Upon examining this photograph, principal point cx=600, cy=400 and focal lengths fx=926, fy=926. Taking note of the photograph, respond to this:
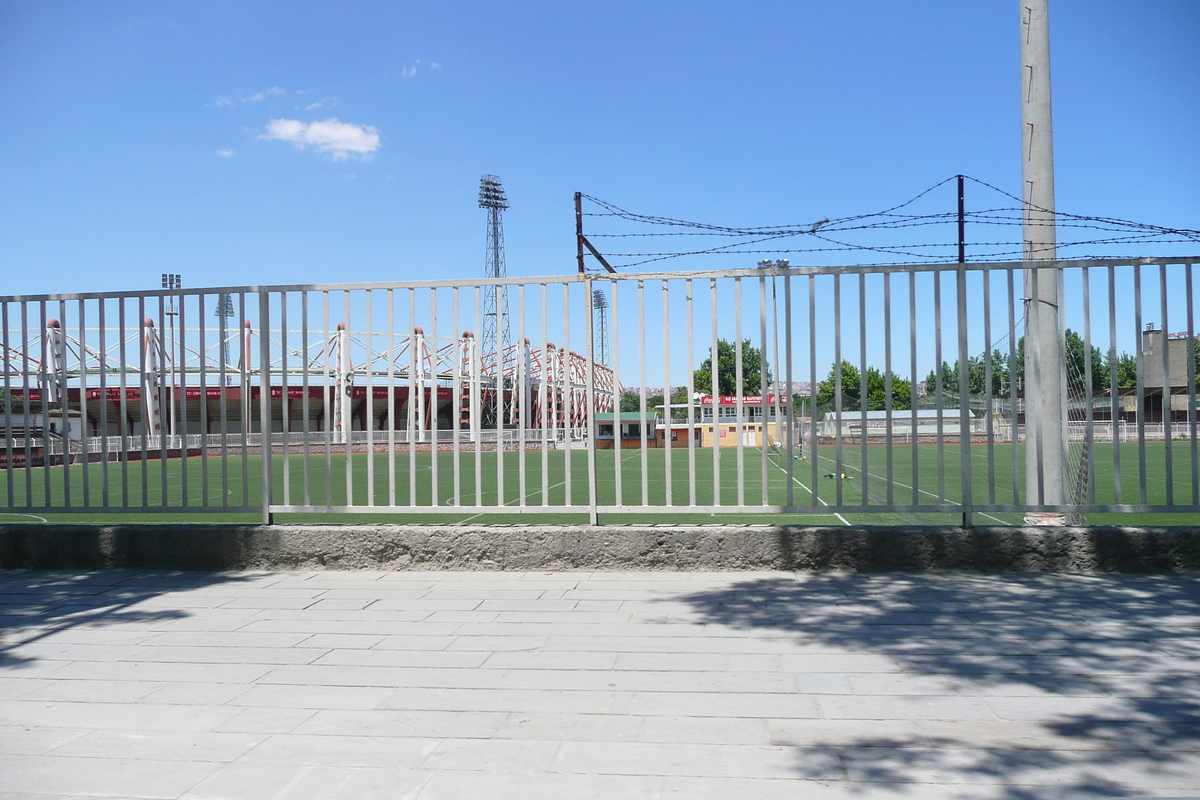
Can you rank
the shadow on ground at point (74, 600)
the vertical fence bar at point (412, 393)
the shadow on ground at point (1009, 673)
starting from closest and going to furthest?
the shadow on ground at point (1009, 673) → the shadow on ground at point (74, 600) → the vertical fence bar at point (412, 393)

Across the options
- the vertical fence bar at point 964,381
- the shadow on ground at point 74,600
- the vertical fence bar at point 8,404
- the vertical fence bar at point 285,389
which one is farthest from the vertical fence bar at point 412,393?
the vertical fence bar at point 964,381

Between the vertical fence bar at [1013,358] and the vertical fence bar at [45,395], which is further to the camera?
the vertical fence bar at [45,395]

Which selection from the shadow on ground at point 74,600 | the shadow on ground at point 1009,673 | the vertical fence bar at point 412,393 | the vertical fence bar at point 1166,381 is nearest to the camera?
the shadow on ground at point 1009,673

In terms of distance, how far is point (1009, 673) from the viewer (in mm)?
3879

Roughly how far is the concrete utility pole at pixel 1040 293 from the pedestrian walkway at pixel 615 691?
864 millimetres

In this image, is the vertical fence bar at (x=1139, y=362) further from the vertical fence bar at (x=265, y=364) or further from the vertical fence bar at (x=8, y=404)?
the vertical fence bar at (x=8, y=404)

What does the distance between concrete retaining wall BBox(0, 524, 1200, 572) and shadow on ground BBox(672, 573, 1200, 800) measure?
181 millimetres

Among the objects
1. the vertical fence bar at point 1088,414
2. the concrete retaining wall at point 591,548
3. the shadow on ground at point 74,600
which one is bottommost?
the shadow on ground at point 74,600

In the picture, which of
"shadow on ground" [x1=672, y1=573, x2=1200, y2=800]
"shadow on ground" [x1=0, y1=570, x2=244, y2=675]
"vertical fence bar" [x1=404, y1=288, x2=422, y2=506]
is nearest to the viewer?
"shadow on ground" [x1=672, y1=573, x2=1200, y2=800]

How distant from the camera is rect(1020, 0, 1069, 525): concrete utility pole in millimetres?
6289

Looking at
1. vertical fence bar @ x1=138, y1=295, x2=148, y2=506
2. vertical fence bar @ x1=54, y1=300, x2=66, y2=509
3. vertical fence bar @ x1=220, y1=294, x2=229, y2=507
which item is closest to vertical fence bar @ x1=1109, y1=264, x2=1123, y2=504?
vertical fence bar @ x1=220, y1=294, x2=229, y2=507

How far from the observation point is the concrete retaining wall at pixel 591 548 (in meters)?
6.05

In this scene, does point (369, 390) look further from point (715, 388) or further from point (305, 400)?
point (715, 388)

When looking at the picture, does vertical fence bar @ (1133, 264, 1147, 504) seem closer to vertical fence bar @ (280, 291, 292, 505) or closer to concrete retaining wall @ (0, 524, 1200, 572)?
concrete retaining wall @ (0, 524, 1200, 572)
